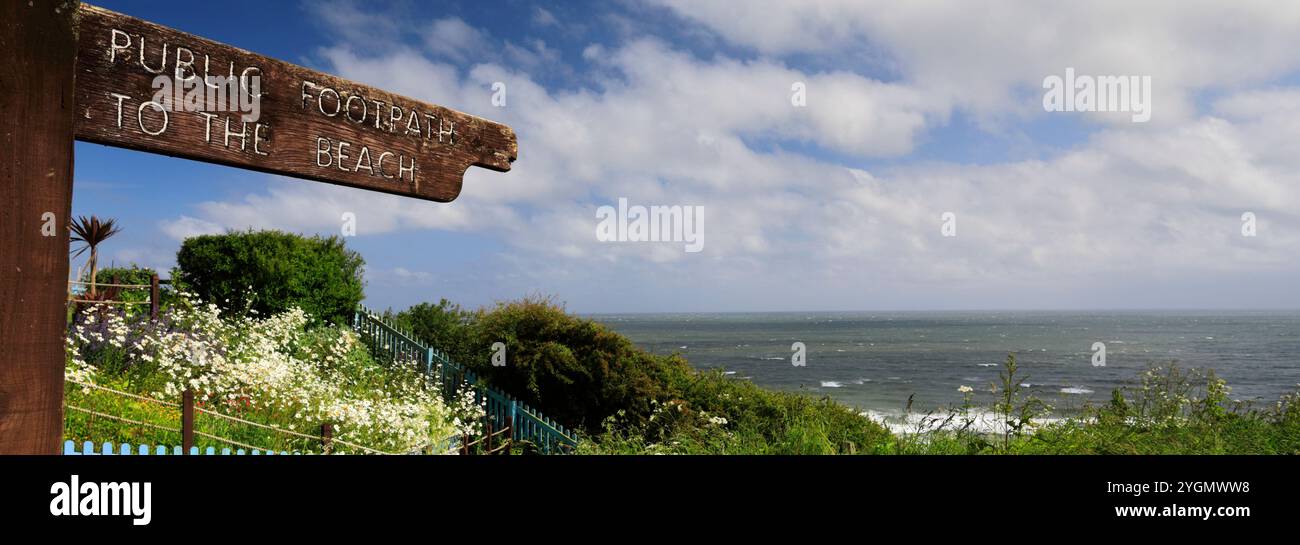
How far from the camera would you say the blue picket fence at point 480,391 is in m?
10.5

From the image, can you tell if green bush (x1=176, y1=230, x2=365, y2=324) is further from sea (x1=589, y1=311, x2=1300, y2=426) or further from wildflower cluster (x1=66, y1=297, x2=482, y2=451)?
sea (x1=589, y1=311, x2=1300, y2=426)

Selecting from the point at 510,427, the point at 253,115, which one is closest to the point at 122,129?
the point at 253,115

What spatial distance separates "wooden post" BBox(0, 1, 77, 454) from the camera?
6.28 feet

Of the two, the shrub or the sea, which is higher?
the shrub

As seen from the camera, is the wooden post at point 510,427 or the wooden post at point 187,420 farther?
the wooden post at point 510,427

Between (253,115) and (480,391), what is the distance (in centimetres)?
932

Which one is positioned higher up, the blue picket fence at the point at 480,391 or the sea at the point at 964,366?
the blue picket fence at the point at 480,391

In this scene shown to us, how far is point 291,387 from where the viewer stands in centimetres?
895

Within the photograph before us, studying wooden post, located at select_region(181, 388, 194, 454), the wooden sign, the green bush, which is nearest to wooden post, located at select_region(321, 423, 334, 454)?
wooden post, located at select_region(181, 388, 194, 454)

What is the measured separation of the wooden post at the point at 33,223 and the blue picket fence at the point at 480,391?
22.0 ft

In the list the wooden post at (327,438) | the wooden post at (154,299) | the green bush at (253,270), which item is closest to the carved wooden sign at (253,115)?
the wooden post at (327,438)

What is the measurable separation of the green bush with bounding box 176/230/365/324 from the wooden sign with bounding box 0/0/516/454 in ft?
42.8

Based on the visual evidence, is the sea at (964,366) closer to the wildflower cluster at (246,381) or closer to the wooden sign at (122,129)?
the wildflower cluster at (246,381)
